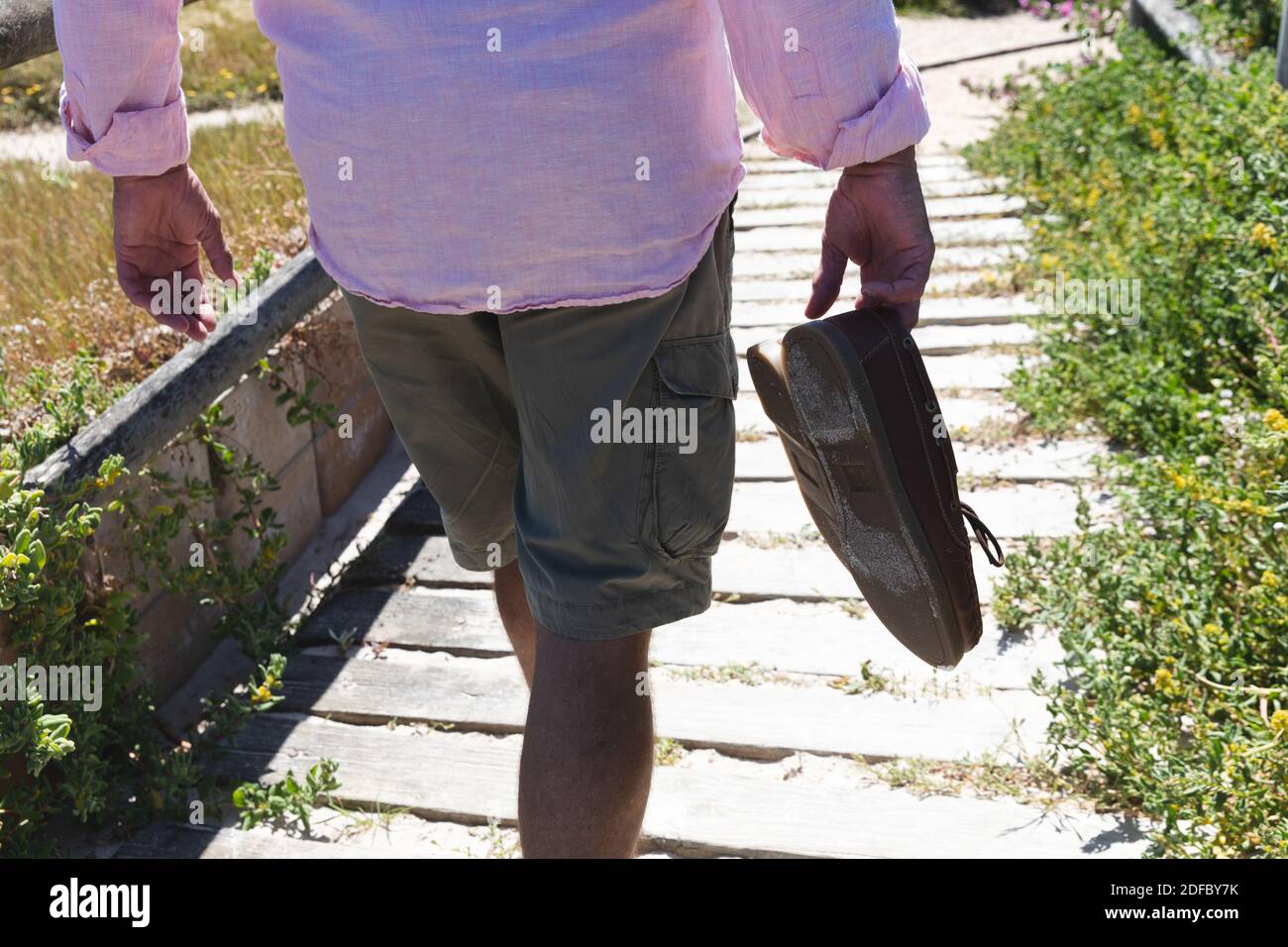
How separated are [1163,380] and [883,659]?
1330 millimetres

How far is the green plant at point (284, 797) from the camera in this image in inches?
107

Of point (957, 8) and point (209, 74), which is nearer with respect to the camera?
point (209, 74)

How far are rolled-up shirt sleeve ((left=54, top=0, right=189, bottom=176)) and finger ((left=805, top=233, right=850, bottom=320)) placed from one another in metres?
0.94

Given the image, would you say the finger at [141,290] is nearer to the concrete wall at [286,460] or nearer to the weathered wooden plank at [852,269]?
the concrete wall at [286,460]

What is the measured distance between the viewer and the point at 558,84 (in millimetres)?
1517

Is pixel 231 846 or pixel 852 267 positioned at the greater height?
pixel 852 267

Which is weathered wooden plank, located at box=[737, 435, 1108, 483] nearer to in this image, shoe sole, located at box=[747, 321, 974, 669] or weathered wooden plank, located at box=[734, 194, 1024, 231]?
shoe sole, located at box=[747, 321, 974, 669]

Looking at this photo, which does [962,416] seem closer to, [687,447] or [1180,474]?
[1180,474]

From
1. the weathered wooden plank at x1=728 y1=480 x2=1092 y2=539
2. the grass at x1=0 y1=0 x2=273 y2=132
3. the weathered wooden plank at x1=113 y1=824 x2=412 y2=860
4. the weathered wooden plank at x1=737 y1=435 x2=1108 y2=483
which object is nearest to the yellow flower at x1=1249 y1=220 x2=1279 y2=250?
the weathered wooden plank at x1=737 y1=435 x2=1108 y2=483

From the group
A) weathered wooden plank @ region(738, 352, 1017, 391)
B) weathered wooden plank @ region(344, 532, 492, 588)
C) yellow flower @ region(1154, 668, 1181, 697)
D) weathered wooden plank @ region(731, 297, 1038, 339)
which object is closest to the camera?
yellow flower @ region(1154, 668, 1181, 697)

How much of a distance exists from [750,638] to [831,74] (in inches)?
73.0

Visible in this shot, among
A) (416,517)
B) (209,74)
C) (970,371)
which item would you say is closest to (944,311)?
(970,371)

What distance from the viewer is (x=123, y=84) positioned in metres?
1.91

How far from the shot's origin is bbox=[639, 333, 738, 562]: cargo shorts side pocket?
1686 mm
